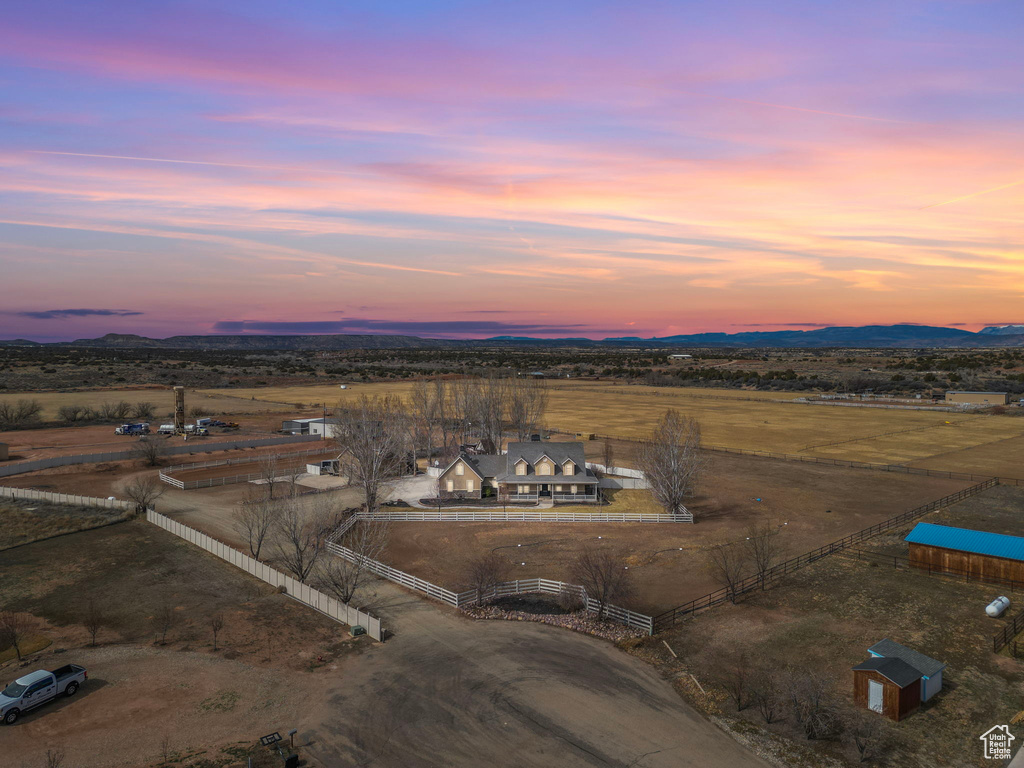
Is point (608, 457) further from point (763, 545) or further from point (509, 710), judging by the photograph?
point (509, 710)

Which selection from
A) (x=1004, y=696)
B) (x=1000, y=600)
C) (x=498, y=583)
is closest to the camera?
(x=1004, y=696)

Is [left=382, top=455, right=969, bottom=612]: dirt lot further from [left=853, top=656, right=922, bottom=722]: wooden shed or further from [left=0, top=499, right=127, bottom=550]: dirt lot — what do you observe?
[left=0, top=499, right=127, bottom=550]: dirt lot

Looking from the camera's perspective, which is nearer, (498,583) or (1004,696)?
(1004,696)

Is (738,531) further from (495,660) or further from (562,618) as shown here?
(495,660)

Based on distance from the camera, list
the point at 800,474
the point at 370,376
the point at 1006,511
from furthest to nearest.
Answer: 1. the point at 370,376
2. the point at 800,474
3. the point at 1006,511

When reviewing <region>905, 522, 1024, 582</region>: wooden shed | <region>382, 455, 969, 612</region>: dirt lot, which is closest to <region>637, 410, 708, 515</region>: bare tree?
<region>382, 455, 969, 612</region>: dirt lot

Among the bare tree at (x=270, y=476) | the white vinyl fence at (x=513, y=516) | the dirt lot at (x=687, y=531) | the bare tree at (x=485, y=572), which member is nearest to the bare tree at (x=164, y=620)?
the dirt lot at (x=687, y=531)

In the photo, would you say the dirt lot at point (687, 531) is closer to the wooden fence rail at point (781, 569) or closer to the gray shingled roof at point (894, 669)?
the wooden fence rail at point (781, 569)

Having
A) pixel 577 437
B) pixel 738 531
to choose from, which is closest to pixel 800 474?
pixel 738 531
